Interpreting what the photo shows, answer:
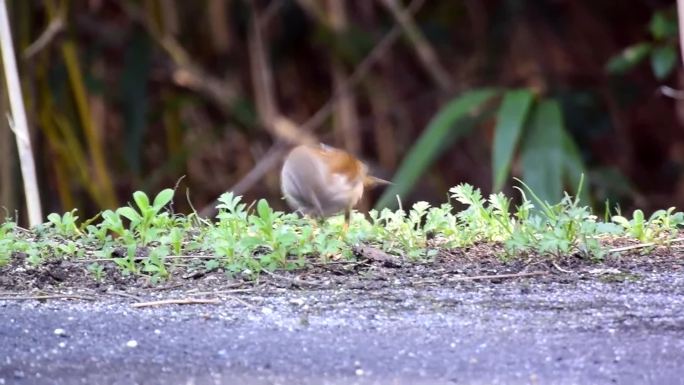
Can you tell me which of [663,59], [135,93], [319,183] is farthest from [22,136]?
[663,59]

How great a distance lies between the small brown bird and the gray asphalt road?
0.49 metres

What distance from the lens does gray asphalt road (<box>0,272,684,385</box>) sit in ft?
6.00

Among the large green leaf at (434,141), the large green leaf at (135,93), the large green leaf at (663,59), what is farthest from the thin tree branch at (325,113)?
the large green leaf at (663,59)

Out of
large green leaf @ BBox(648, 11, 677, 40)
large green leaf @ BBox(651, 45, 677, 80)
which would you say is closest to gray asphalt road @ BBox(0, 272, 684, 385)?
large green leaf @ BBox(651, 45, 677, 80)

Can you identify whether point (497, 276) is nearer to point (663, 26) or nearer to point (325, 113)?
point (663, 26)

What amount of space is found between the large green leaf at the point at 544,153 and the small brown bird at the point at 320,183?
1.43 m

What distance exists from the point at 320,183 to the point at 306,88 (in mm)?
3789

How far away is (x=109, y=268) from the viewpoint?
99.8 inches

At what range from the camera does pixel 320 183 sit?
279 cm

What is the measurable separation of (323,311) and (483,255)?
0.56 metres

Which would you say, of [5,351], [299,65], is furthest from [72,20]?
Answer: [5,351]

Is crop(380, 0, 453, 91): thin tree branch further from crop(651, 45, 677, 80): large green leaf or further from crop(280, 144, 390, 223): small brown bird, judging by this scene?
crop(280, 144, 390, 223): small brown bird

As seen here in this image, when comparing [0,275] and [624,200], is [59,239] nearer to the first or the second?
[0,275]

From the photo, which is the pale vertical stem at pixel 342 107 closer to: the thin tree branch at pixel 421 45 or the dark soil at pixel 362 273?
the thin tree branch at pixel 421 45
